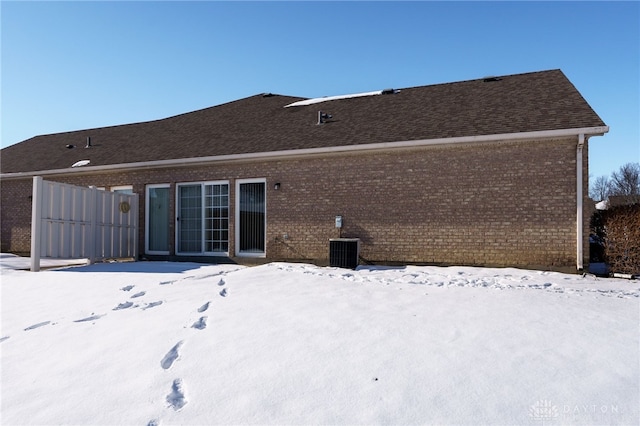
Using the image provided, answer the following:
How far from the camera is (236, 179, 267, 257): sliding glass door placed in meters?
Result: 10.1

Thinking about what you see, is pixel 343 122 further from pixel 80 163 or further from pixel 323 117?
pixel 80 163

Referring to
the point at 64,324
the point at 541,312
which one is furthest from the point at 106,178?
the point at 541,312

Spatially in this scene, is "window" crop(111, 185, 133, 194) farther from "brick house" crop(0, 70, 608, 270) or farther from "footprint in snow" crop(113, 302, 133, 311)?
"footprint in snow" crop(113, 302, 133, 311)

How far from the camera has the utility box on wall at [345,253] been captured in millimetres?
8617

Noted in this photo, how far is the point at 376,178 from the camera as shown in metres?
9.03

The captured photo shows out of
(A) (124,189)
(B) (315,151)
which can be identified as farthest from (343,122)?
(A) (124,189)

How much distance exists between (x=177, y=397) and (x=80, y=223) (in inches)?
343

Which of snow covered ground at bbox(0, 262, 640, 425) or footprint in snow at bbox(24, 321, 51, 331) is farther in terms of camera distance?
footprint in snow at bbox(24, 321, 51, 331)

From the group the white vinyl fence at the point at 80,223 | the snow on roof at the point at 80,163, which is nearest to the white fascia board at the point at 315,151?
the snow on roof at the point at 80,163

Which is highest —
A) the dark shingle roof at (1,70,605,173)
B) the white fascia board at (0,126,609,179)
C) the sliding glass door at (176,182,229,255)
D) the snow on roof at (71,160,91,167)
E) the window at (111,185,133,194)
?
the dark shingle roof at (1,70,605,173)

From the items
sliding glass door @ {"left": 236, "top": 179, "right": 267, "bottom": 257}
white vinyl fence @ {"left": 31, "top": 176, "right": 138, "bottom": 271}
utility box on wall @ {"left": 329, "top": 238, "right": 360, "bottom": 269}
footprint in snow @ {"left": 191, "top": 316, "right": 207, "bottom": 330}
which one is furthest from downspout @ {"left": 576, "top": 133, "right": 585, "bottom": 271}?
white vinyl fence @ {"left": 31, "top": 176, "right": 138, "bottom": 271}

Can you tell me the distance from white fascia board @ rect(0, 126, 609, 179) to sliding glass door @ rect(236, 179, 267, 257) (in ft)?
2.42

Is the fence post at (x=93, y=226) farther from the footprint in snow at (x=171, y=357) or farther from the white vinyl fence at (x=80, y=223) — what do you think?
the footprint in snow at (x=171, y=357)

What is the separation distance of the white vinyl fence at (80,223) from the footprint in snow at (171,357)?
7211 millimetres
